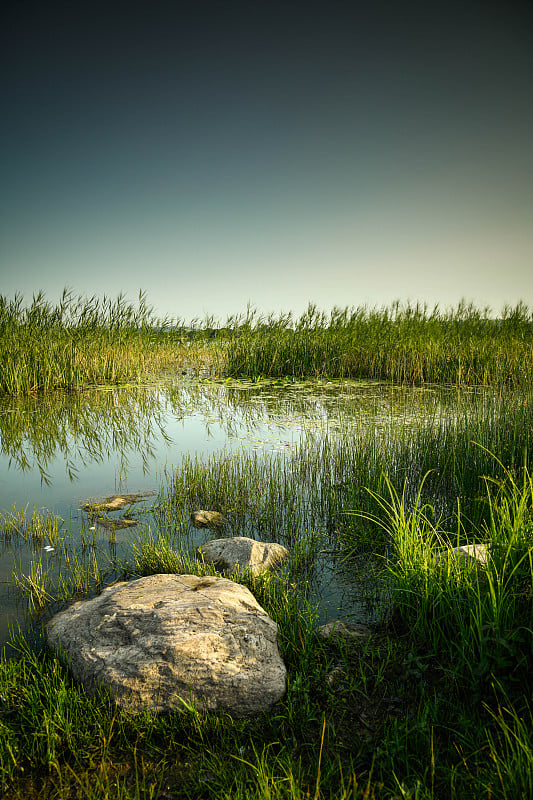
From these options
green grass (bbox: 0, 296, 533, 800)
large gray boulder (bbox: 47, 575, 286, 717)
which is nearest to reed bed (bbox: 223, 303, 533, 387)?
green grass (bbox: 0, 296, 533, 800)

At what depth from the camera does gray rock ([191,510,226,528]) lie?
14.3ft

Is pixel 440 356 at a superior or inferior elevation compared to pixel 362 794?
superior

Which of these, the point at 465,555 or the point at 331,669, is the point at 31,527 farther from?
the point at 465,555

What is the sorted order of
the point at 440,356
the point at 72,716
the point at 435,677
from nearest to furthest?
the point at 72,716, the point at 435,677, the point at 440,356

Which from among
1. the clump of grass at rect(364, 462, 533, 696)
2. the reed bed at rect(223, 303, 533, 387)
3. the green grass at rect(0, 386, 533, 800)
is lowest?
the green grass at rect(0, 386, 533, 800)

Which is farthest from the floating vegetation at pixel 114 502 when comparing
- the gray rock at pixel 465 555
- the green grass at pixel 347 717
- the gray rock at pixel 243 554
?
the gray rock at pixel 465 555

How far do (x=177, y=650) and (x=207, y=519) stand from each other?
2.13m

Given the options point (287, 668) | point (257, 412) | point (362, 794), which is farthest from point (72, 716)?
point (257, 412)

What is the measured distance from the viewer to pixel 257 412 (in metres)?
9.38

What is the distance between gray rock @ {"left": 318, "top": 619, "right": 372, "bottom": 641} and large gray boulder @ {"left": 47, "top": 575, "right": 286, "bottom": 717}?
33 centimetres

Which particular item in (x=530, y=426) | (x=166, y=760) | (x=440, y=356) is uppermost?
(x=440, y=356)

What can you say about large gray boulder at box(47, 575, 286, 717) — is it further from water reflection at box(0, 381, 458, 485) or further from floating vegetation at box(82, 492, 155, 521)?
water reflection at box(0, 381, 458, 485)

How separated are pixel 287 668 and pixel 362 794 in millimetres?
750

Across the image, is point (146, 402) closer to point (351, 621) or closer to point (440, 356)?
point (440, 356)
